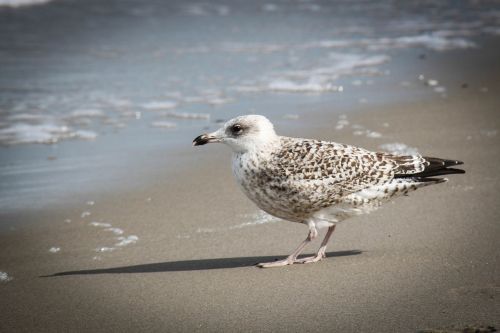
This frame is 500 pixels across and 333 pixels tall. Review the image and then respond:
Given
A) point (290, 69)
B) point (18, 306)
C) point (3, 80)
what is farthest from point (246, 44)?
point (18, 306)

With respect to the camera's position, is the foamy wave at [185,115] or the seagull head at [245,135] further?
the foamy wave at [185,115]

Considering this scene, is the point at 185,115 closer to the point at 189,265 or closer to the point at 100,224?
the point at 100,224

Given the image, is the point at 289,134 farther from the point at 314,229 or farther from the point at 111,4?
the point at 111,4

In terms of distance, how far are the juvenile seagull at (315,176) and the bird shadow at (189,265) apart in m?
0.18

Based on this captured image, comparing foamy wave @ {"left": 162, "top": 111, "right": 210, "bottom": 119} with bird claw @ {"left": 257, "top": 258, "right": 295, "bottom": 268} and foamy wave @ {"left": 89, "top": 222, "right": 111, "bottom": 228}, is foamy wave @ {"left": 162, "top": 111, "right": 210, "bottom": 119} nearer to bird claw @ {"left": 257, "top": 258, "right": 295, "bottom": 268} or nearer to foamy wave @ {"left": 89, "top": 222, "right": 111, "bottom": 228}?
foamy wave @ {"left": 89, "top": 222, "right": 111, "bottom": 228}

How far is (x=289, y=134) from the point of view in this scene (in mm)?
8680

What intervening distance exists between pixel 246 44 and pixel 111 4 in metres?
5.44

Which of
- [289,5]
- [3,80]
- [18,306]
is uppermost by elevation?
[289,5]

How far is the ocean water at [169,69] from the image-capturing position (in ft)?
27.3

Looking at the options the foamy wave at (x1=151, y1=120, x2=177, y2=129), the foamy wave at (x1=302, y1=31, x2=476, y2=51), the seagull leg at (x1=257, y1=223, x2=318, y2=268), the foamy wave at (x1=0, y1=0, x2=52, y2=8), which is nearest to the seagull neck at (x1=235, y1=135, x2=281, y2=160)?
the seagull leg at (x1=257, y1=223, x2=318, y2=268)

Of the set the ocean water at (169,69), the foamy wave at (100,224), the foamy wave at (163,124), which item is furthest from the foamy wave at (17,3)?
the foamy wave at (100,224)

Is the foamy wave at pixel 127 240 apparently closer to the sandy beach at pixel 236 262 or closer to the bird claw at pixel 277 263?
the sandy beach at pixel 236 262

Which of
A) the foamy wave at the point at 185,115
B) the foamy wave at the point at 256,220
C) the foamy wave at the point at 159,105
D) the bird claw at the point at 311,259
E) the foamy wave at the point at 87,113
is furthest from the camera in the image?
the foamy wave at the point at 159,105

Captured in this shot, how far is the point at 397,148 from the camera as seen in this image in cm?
799
